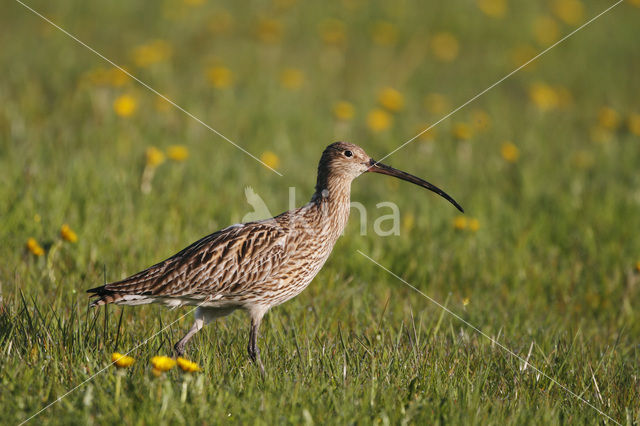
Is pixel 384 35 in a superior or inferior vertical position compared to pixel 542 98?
superior

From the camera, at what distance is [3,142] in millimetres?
8414

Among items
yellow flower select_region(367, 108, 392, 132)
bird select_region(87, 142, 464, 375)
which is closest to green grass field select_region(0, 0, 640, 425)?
yellow flower select_region(367, 108, 392, 132)

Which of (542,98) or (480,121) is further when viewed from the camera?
(542,98)

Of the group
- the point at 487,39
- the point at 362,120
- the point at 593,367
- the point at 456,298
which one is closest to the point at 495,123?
the point at 362,120

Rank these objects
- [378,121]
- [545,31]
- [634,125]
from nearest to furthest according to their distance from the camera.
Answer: [378,121] < [634,125] < [545,31]

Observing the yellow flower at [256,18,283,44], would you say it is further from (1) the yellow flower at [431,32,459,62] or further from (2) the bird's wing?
(2) the bird's wing

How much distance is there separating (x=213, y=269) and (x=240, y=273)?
18 centimetres

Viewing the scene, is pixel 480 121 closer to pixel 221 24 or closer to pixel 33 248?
pixel 221 24

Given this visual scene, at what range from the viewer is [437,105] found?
1116 centimetres

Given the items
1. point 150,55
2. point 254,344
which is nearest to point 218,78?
point 150,55

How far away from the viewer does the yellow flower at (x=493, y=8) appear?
49.2 feet

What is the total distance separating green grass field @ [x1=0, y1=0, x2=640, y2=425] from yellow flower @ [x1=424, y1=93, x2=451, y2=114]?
1.8 inches

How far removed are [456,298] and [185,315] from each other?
96.8 inches

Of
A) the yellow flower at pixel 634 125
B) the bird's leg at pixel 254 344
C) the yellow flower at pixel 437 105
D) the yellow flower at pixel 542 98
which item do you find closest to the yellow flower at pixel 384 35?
the yellow flower at pixel 437 105
